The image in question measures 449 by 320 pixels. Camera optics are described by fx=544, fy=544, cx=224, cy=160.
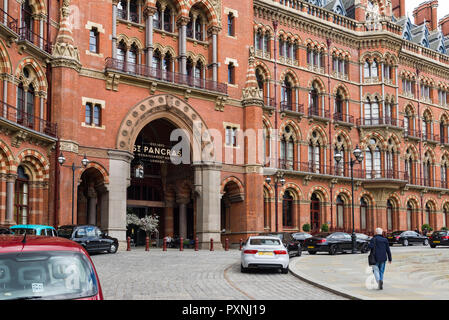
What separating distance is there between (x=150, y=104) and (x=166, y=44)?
5129mm

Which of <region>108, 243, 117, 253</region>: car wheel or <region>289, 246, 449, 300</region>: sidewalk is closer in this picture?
<region>289, 246, 449, 300</region>: sidewalk

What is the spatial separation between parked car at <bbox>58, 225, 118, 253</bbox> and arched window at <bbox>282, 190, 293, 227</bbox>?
19.4m

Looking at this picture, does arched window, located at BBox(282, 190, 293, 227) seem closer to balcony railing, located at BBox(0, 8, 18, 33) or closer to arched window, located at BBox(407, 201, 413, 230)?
arched window, located at BBox(407, 201, 413, 230)

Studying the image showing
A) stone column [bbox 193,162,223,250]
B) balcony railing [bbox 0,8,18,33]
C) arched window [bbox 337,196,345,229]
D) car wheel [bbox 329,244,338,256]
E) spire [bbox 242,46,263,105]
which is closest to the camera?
balcony railing [bbox 0,8,18,33]

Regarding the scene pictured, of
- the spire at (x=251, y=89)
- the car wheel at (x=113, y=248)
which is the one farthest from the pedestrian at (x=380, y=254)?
the spire at (x=251, y=89)

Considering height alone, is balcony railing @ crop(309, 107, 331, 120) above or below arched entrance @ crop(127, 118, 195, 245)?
above

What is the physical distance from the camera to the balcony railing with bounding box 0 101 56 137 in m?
26.6

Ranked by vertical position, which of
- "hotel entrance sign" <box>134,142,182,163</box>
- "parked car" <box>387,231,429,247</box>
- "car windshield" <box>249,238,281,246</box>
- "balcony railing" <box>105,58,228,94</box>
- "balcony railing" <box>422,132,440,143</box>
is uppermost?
"balcony railing" <box>105,58,228,94</box>

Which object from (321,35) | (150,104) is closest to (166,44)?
(150,104)

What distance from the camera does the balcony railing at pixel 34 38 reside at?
2878cm

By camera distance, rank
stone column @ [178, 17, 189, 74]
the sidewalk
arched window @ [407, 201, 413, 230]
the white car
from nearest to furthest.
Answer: the sidewalk
the white car
stone column @ [178, 17, 189, 74]
arched window @ [407, 201, 413, 230]

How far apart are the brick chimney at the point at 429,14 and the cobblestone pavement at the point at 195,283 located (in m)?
52.9

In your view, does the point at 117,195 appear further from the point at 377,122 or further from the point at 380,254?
the point at 377,122

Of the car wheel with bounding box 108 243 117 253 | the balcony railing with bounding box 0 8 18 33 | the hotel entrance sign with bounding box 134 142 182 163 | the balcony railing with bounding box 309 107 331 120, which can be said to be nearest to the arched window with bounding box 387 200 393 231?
the balcony railing with bounding box 309 107 331 120
